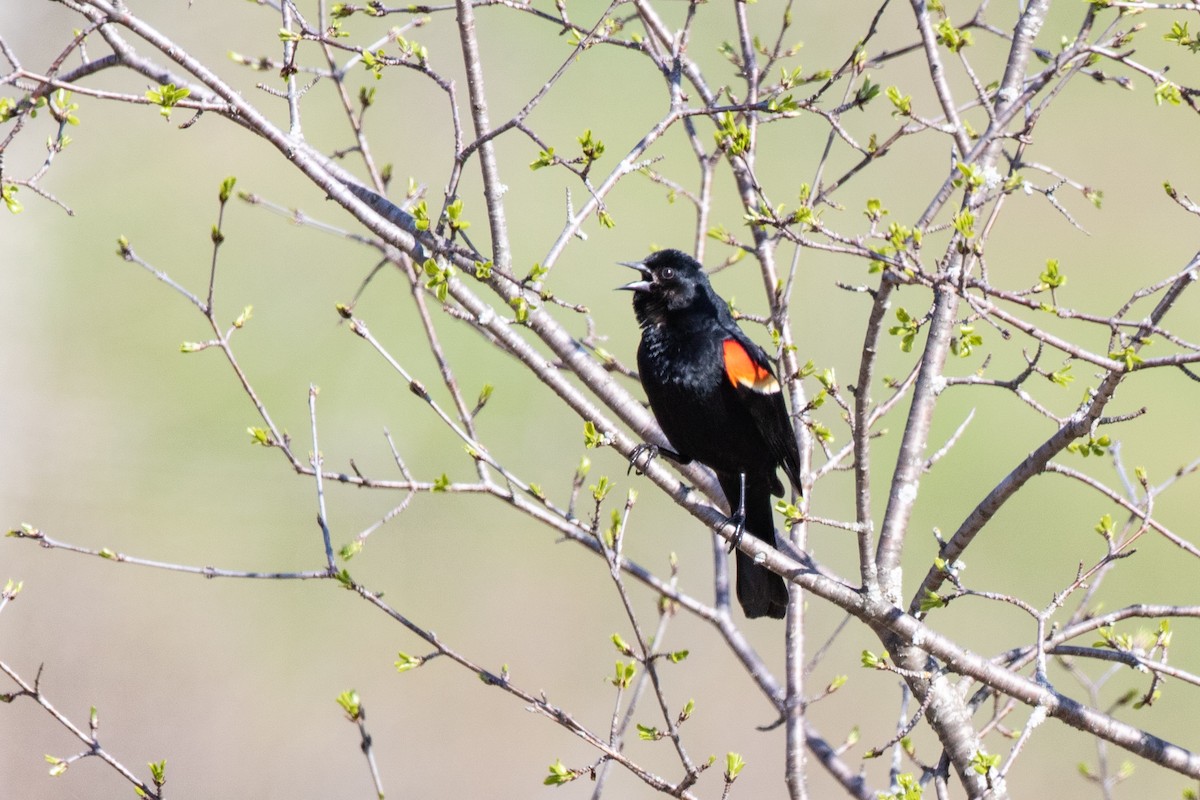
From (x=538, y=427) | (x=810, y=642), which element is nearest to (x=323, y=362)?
(x=538, y=427)

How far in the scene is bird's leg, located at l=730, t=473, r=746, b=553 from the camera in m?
3.04

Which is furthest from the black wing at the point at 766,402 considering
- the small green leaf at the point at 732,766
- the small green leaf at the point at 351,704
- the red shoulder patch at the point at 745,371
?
the small green leaf at the point at 351,704

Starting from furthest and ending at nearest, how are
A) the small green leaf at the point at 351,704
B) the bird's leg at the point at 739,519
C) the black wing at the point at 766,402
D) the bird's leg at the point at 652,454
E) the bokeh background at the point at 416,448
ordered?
the bokeh background at the point at 416,448
the black wing at the point at 766,402
the bird's leg at the point at 652,454
the bird's leg at the point at 739,519
the small green leaf at the point at 351,704

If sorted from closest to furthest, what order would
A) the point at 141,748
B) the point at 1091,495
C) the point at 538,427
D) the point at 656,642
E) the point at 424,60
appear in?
the point at 424,60 → the point at 656,642 → the point at 141,748 → the point at 1091,495 → the point at 538,427

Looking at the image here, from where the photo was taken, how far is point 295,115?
300 centimetres

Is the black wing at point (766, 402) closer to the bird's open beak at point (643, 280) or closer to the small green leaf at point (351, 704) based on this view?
the bird's open beak at point (643, 280)

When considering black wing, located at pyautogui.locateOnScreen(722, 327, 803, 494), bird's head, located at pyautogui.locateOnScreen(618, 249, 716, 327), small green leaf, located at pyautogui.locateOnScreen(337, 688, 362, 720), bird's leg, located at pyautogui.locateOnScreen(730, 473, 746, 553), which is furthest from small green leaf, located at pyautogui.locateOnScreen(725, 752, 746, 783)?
bird's head, located at pyautogui.locateOnScreen(618, 249, 716, 327)

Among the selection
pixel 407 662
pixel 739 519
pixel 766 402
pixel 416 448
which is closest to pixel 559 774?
pixel 407 662

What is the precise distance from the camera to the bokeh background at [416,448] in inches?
395

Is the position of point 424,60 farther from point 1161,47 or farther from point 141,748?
point 1161,47

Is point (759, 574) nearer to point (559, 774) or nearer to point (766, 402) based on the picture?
point (766, 402)

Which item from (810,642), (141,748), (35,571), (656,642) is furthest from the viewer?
(35,571)

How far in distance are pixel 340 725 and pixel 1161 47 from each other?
15.1 m

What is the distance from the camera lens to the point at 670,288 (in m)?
4.25
